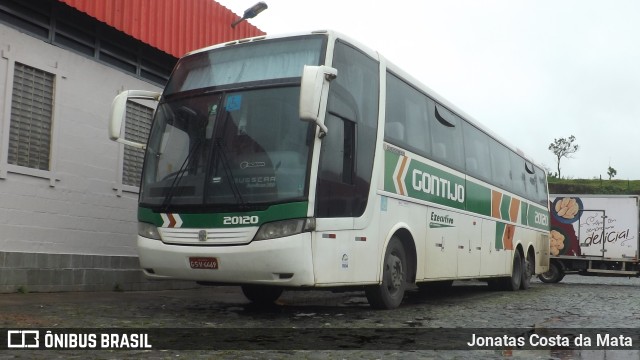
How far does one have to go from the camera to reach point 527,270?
1606 cm

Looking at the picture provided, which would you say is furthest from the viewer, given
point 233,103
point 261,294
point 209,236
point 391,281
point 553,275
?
point 553,275

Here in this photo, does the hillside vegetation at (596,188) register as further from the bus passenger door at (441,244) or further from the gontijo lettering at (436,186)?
the bus passenger door at (441,244)

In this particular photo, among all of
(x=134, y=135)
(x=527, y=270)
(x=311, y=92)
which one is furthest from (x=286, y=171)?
(x=527, y=270)

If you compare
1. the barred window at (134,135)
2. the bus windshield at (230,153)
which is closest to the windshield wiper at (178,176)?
the bus windshield at (230,153)

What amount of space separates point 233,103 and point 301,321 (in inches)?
104

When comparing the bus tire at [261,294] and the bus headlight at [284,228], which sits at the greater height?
the bus headlight at [284,228]

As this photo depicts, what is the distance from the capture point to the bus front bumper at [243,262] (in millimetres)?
6789

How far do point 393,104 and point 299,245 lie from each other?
2956mm

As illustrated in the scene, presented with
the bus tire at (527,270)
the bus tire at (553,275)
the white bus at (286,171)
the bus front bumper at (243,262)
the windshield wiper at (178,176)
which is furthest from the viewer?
the bus tire at (553,275)

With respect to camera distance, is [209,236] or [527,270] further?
[527,270]

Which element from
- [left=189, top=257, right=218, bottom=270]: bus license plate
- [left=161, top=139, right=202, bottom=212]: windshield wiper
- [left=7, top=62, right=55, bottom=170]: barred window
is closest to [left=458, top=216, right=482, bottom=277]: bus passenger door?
[left=189, top=257, right=218, bottom=270]: bus license plate

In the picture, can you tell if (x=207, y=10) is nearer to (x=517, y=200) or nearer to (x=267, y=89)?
(x=267, y=89)

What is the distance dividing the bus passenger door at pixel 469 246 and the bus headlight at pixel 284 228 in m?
4.92

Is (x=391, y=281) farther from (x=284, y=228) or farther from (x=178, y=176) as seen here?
(x=178, y=176)
